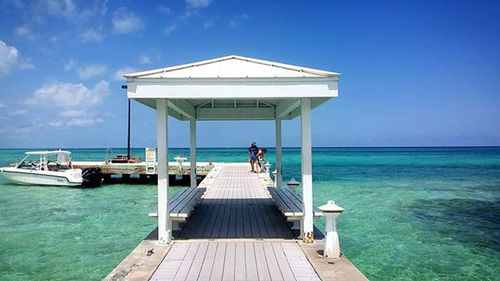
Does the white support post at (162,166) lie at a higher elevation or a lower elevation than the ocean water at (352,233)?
higher

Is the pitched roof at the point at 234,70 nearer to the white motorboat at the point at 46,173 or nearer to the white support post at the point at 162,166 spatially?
the white support post at the point at 162,166

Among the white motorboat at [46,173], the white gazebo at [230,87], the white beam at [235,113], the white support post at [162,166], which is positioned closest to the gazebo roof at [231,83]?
the white gazebo at [230,87]

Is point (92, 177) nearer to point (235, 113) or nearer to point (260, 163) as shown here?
point (260, 163)

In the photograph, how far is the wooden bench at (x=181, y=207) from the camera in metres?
6.16

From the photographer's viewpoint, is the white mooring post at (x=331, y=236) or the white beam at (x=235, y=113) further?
the white beam at (x=235, y=113)

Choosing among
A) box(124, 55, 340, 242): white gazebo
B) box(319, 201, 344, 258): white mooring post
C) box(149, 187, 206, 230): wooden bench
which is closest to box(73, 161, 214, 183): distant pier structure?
box(149, 187, 206, 230): wooden bench

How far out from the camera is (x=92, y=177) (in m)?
24.0

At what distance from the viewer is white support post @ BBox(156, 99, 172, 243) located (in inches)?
239

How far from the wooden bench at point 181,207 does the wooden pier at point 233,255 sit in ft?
1.09

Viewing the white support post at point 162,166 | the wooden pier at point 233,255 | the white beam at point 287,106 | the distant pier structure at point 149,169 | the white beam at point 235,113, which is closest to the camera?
the wooden pier at point 233,255

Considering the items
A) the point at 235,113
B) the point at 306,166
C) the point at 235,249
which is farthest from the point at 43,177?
the point at 306,166

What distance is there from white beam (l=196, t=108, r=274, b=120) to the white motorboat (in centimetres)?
1589

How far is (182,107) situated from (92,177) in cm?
1817

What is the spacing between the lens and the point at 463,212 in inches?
585
